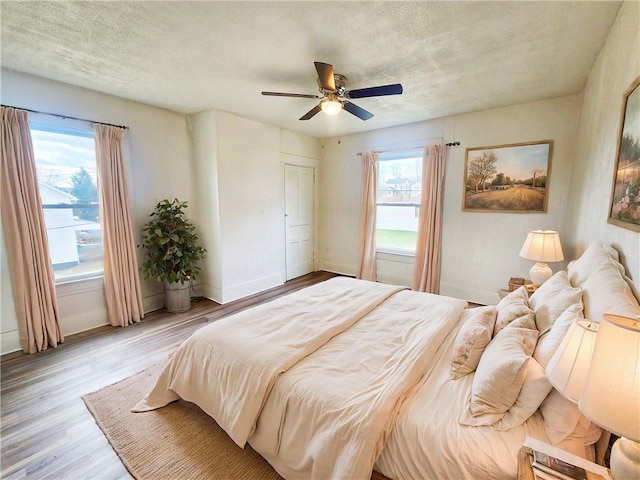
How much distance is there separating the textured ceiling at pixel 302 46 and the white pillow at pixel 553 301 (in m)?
1.70

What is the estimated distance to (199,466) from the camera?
155 centimetres

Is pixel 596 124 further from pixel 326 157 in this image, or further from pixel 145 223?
pixel 145 223

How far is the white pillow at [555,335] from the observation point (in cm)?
119

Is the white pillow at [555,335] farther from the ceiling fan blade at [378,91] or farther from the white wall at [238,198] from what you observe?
the white wall at [238,198]

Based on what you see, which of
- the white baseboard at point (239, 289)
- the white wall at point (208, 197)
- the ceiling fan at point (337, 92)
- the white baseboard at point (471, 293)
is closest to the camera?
the ceiling fan at point (337, 92)

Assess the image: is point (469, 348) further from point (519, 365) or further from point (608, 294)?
point (608, 294)

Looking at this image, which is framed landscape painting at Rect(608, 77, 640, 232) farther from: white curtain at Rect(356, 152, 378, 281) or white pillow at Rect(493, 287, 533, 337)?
white curtain at Rect(356, 152, 378, 281)

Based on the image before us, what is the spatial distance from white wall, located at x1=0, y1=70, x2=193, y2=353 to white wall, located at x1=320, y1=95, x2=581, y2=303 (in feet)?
8.93

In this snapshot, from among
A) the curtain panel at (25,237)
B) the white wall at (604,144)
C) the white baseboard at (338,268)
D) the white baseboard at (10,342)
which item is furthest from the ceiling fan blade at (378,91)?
the white baseboard at (10,342)

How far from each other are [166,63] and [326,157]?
10.7 ft

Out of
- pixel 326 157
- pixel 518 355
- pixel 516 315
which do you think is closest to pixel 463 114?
pixel 326 157

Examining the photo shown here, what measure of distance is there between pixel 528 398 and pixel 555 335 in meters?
0.32

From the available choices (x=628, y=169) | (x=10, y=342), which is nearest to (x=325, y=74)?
(x=628, y=169)

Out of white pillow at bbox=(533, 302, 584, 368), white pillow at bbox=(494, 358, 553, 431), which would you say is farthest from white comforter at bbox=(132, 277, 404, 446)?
white pillow at bbox=(533, 302, 584, 368)
